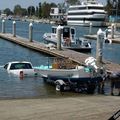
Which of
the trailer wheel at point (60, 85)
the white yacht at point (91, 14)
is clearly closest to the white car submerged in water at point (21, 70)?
the trailer wheel at point (60, 85)

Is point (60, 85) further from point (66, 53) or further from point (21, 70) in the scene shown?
point (66, 53)

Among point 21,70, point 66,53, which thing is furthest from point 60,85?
point 66,53

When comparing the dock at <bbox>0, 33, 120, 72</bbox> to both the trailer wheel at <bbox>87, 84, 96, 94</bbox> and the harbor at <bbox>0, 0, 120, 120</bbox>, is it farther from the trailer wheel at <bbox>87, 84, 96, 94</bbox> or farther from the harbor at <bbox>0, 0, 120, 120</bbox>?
the trailer wheel at <bbox>87, 84, 96, 94</bbox>

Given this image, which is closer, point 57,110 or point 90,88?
point 57,110

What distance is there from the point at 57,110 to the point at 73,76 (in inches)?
538

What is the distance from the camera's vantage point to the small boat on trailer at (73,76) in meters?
28.2

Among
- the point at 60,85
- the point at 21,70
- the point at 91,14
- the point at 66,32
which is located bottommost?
the point at 60,85

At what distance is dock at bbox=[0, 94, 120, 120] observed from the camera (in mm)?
14875

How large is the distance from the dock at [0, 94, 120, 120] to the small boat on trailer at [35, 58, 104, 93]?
875cm

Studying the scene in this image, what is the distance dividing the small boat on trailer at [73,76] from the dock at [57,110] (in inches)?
345

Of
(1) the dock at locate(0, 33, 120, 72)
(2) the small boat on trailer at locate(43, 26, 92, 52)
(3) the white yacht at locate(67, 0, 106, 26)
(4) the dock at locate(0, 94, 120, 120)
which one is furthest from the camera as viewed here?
(3) the white yacht at locate(67, 0, 106, 26)

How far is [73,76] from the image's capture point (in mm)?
29953

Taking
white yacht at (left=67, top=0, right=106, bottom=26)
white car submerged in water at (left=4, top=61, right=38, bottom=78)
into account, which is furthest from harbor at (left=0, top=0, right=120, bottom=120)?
white yacht at (left=67, top=0, right=106, bottom=26)

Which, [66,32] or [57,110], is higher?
[66,32]
